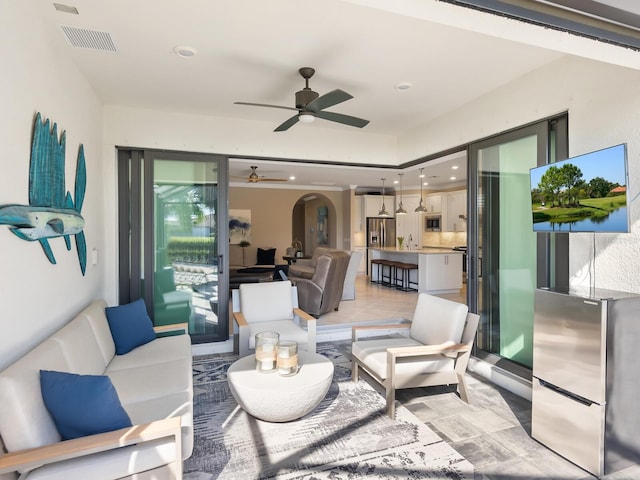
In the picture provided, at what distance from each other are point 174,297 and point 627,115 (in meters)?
4.65

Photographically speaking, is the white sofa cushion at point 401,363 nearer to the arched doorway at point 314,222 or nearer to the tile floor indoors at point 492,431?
the tile floor indoors at point 492,431

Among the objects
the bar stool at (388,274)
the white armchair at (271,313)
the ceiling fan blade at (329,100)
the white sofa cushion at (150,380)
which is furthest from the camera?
the bar stool at (388,274)

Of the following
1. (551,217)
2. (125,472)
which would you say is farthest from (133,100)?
(551,217)

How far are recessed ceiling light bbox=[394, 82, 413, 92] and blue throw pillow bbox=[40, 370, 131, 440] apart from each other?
3370mm

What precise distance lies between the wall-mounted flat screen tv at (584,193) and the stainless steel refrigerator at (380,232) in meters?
7.44

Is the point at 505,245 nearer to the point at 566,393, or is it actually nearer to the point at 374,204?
the point at 566,393

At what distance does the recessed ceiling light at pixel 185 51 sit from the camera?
→ 9.60 ft

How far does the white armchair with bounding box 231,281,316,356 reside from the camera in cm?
390

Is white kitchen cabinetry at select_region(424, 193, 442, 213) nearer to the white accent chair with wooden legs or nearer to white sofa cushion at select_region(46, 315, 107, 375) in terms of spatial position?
the white accent chair with wooden legs

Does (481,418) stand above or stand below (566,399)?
below

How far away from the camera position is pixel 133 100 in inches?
161

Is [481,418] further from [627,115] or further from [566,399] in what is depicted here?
[627,115]

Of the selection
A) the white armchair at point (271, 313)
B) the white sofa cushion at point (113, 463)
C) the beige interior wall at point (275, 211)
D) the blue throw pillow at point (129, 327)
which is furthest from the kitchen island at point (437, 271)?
the white sofa cushion at point (113, 463)

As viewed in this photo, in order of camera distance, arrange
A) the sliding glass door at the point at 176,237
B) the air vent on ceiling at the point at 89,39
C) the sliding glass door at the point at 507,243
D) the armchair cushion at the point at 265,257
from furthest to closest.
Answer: the armchair cushion at the point at 265,257, the sliding glass door at the point at 176,237, the sliding glass door at the point at 507,243, the air vent on ceiling at the point at 89,39
